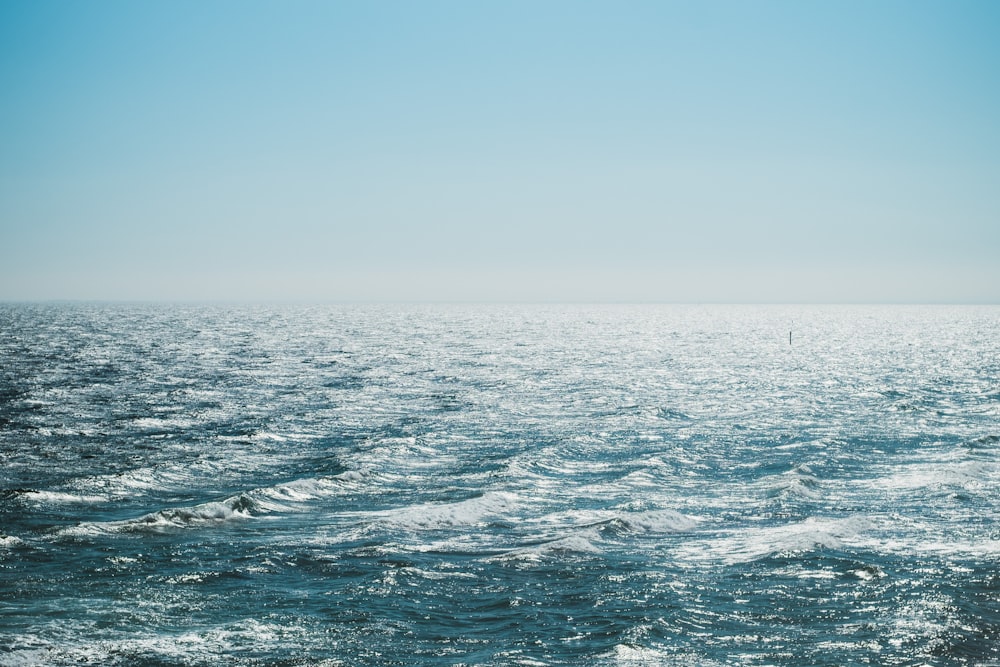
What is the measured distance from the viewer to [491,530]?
2331cm

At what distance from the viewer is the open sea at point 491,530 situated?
1479 cm

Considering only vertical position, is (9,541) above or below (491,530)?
above

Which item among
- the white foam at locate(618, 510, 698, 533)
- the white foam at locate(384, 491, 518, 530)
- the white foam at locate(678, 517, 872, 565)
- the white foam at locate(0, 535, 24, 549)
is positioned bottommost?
the white foam at locate(384, 491, 518, 530)

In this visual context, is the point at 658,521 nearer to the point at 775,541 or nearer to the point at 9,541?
the point at 775,541

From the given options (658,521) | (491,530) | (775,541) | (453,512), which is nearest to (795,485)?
(658,521)

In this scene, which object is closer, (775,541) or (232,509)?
(775,541)

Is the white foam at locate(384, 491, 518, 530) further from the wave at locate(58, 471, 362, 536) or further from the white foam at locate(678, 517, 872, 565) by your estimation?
the white foam at locate(678, 517, 872, 565)

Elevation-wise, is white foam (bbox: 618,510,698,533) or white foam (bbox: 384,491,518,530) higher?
white foam (bbox: 618,510,698,533)

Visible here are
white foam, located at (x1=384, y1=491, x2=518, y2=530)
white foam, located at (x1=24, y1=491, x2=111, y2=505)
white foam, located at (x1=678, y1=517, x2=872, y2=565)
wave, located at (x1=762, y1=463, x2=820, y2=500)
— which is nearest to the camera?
white foam, located at (x1=678, y1=517, x2=872, y2=565)

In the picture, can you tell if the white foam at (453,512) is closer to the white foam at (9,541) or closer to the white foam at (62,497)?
the white foam at (9,541)

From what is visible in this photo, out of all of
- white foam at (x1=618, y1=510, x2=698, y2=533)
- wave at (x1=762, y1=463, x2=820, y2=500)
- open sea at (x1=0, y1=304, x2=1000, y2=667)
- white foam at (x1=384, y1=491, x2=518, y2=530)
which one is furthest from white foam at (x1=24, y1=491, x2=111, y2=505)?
wave at (x1=762, y1=463, x2=820, y2=500)

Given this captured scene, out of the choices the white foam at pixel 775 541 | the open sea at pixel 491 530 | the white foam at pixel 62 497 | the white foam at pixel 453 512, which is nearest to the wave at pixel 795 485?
the open sea at pixel 491 530

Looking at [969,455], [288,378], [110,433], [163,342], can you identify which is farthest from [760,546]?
[163,342]

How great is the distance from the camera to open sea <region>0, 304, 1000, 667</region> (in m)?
14.8
